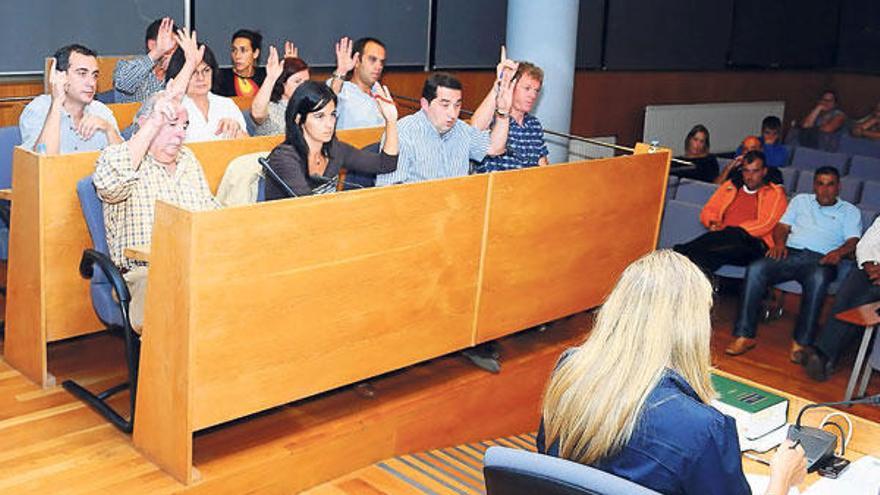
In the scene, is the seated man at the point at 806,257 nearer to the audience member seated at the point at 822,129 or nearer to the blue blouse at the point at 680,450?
the blue blouse at the point at 680,450

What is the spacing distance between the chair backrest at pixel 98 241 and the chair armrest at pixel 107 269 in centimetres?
6

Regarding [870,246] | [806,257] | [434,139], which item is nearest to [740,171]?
[806,257]

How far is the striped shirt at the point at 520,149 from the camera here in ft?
16.1

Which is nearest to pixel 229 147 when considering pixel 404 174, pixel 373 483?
pixel 404 174

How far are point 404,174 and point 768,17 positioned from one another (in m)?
7.38

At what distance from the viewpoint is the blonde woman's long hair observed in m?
2.05

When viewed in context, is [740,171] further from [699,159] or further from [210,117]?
[210,117]

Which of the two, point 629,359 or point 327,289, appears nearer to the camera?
point 629,359

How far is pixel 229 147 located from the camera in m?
4.20

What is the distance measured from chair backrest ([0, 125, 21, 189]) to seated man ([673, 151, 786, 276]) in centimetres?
353

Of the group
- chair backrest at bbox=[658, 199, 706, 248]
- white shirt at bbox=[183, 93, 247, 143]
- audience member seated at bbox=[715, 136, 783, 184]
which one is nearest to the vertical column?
chair backrest at bbox=[658, 199, 706, 248]

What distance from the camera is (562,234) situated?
4.46 metres

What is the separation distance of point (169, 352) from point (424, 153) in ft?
5.14

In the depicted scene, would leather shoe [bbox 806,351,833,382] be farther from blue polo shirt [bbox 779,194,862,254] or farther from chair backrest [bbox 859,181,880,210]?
chair backrest [bbox 859,181,880,210]
